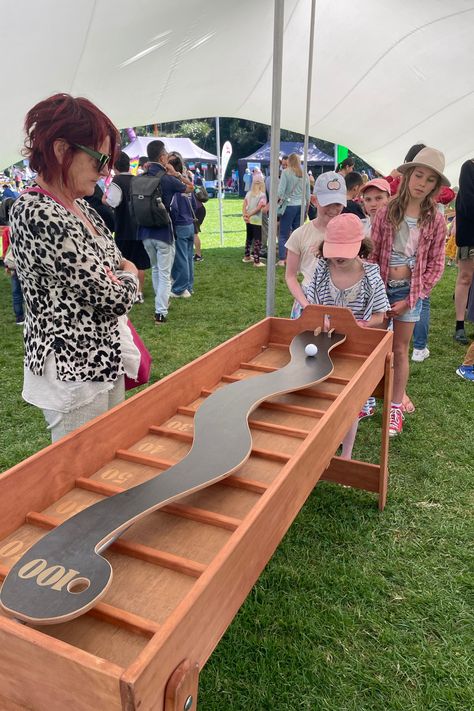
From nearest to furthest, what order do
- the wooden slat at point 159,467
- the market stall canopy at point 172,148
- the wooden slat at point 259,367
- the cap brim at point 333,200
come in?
the wooden slat at point 159,467
the wooden slat at point 259,367
the cap brim at point 333,200
the market stall canopy at point 172,148

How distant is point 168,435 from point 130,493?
18.2 inches

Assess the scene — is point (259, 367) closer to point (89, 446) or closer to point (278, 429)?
point (278, 429)

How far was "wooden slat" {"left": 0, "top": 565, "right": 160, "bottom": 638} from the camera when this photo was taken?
0.89 metres

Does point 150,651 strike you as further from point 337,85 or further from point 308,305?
point 337,85

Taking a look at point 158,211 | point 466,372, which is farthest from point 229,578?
point 158,211

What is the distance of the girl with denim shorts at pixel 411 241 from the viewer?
2.81m

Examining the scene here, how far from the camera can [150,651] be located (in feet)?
2.33

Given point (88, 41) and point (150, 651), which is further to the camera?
point (88, 41)

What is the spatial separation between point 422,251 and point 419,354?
1.79 m

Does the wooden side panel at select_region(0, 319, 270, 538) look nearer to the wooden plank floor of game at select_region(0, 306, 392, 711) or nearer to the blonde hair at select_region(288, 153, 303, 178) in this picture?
the wooden plank floor of game at select_region(0, 306, 392, 711)

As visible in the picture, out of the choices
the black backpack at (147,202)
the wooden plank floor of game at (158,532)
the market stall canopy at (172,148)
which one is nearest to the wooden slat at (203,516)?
the wooden plank floor of game at (158,532)

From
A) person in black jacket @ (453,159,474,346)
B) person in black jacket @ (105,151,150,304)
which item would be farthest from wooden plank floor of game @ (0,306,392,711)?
person in black jacket @ (105,151,150,304)

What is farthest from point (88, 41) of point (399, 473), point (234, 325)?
point (399, 473)

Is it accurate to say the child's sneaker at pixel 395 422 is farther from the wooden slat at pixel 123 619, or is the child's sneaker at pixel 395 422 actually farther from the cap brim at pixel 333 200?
the wooden slat at pixel 123 619
